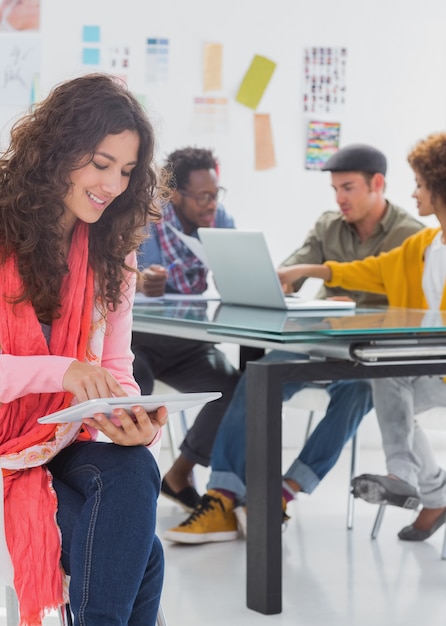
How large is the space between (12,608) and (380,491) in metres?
1.16

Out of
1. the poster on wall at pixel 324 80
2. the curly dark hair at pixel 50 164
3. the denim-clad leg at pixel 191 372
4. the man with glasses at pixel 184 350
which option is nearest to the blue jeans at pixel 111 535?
the curly dark hair at pixel 50 164

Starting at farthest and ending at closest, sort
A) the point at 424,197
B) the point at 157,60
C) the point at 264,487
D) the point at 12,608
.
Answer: the point at 157,60
the point at 424,197
the point at 264,487
the point at 12,608

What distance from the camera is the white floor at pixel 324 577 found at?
2232mm

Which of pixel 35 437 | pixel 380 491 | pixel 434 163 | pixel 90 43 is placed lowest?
pixel 380 491

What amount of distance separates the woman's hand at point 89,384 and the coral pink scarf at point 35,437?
89mm

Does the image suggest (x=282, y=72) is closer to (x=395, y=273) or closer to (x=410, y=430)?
(x=395, y=273)

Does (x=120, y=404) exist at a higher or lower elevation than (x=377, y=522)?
higher

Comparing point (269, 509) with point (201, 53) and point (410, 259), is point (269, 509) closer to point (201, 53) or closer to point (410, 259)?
point (410, 259)

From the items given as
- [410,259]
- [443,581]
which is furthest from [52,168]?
[410,259]

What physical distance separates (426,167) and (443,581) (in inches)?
44.9

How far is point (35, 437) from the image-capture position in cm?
158

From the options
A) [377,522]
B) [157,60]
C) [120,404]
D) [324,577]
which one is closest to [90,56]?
[157,60]

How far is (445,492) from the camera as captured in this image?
9.25ft

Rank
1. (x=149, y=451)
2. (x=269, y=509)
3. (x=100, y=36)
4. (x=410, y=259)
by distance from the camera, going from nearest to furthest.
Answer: (x=149, y=451) < (x=269, y=509) < (x=410, y=259) < (x=100, y=36)
